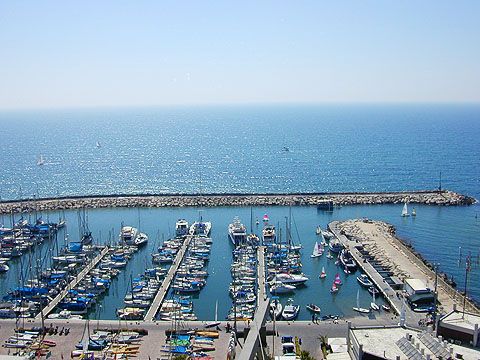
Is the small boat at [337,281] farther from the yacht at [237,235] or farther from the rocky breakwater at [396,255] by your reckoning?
the yacht at [237,235]

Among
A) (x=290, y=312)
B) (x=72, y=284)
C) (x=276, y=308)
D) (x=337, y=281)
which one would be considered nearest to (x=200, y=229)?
(x=72, y=284)

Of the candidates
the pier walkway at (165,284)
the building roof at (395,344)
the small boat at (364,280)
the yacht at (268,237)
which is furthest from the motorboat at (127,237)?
the building roof at (395,344)

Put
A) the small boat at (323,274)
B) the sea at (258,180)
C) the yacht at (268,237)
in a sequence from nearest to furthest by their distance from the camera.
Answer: the small boat at (323,274) < the sea at (258,180) < the yacht at (268,237)

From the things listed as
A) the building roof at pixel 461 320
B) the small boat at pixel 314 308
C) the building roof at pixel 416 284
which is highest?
the building roof at pixel 461 320

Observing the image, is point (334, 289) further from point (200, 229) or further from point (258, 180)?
point (258, 180)

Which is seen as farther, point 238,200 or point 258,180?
point 258,180

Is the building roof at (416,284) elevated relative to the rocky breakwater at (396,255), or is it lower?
elevated
